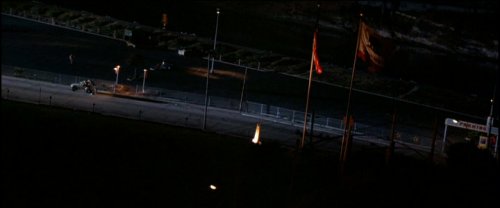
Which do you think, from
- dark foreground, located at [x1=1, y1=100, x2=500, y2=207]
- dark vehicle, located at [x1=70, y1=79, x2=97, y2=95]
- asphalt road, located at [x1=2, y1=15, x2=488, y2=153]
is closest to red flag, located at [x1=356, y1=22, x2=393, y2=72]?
dark foreground, located at [x1=1, y1=100, x2=500, y2=207]

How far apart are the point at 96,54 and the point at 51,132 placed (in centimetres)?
2548

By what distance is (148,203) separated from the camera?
19.3m

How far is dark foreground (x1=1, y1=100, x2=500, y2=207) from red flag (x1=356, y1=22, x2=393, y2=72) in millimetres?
4358

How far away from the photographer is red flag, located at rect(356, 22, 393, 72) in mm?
21312

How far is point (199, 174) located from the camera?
23.0 meters

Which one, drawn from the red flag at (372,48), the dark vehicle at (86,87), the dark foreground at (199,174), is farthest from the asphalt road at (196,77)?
the red flag at (372,48)

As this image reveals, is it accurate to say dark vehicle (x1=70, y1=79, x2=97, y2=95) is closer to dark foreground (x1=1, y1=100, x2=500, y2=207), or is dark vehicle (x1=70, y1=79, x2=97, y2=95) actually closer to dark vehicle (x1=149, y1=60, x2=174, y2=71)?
dark foreground (x1=1, y1=100, x2=500, y2=207)

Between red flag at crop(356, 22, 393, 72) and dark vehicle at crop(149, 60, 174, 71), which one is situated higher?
red flag at crop(356, 22, 393, 72)

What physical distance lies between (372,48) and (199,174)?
8.16 m

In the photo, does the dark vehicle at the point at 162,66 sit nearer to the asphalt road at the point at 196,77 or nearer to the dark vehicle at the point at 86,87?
the asphalt road at the point at 196,77

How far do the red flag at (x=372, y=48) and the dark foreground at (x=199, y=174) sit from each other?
4358 mm

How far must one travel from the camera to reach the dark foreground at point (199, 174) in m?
19.4

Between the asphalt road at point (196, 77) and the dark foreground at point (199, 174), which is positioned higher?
the asphalt road at point (196, 77)

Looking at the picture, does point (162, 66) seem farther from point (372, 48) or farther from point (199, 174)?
point (372, 48)
